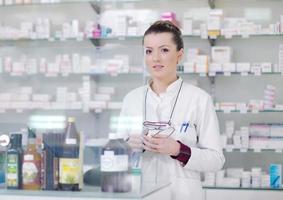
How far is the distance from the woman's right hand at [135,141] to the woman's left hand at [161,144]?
8 centimetres

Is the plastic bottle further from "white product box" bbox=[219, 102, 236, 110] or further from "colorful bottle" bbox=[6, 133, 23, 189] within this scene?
"white product box" bbox=[219, 102, 236, 110]

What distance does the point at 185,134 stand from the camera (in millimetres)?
2549

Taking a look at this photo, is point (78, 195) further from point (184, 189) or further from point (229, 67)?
point (229, 67)

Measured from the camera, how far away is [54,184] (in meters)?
1.95

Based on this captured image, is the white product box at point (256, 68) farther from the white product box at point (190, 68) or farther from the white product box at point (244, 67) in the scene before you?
the white product box at point (190, 68)

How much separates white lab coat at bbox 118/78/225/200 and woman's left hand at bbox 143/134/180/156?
97 millimetres

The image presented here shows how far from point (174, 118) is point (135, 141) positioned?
403mm

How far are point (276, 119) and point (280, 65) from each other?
1.74ft

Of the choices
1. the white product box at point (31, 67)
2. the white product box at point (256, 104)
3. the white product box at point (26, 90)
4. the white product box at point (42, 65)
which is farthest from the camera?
the white product box at point (256, 104)

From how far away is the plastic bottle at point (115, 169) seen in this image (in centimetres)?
187

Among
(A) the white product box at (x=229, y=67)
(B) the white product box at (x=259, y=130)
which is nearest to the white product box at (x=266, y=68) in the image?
(A) the white product box at (x=229, y=67)

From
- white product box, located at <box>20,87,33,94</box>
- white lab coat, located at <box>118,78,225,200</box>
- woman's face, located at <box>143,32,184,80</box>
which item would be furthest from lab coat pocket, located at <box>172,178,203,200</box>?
white product box, located at <box>20,87,33,94</box>

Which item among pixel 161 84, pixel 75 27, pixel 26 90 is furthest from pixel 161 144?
pixel 75 27

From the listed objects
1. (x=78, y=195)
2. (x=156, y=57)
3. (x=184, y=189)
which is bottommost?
(x=184, y=189)
